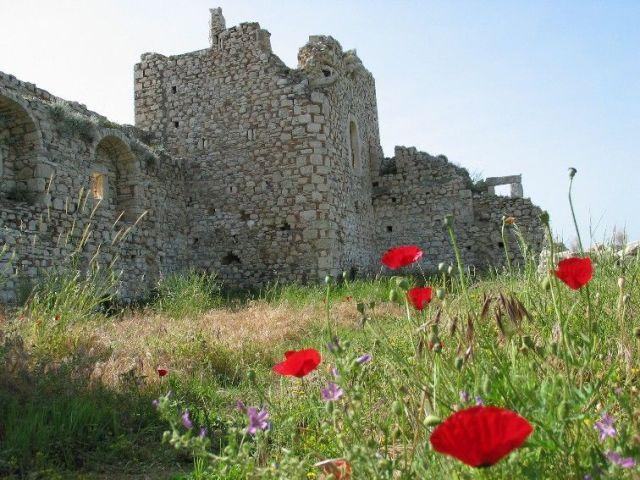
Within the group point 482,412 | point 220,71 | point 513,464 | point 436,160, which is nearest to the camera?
point 482,412

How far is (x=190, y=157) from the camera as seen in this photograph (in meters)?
11.8

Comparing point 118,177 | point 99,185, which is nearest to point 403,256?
point 99,185

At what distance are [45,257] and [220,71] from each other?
5.59 meters

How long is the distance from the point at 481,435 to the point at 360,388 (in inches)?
38.4

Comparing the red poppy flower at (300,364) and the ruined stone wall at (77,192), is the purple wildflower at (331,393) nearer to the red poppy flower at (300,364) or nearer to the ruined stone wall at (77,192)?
the red poppy flower at (300,364)

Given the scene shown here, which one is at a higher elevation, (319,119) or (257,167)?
(319,119)

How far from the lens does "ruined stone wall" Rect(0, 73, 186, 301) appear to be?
25.2 ft

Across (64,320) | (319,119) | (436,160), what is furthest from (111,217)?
(436,160)

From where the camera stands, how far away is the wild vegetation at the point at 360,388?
1.42 meters

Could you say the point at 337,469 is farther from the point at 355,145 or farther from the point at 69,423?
the point at 355,145

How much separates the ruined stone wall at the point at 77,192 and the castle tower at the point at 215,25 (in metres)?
2.60

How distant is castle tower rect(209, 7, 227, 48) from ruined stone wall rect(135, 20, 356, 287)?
0.05 meters

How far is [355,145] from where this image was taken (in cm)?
1303

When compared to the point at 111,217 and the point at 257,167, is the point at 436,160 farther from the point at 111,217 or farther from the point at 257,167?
the point at 111,217
